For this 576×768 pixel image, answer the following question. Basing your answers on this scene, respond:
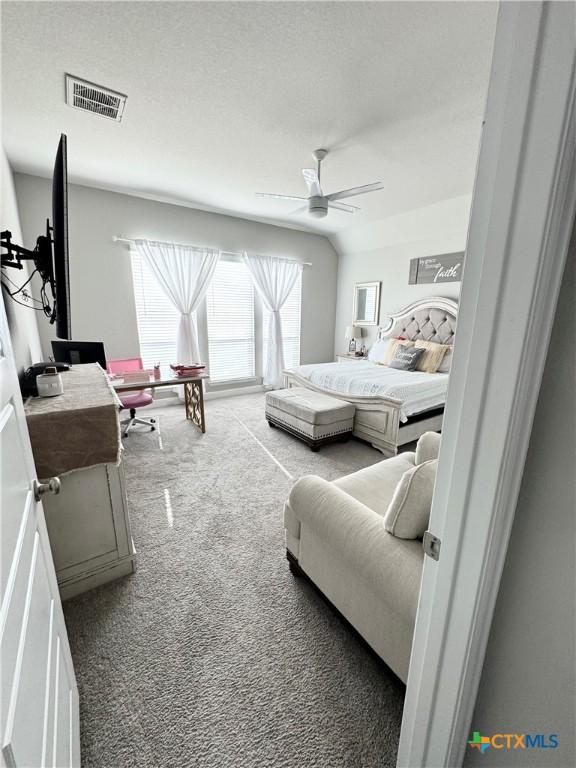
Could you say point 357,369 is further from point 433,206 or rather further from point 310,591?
point 310,591

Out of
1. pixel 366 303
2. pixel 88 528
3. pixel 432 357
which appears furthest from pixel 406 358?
pixel 88 528

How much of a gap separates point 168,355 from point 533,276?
463 centimetres

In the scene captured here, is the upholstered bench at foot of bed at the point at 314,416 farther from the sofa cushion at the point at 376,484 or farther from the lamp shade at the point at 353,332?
the lamp shade at the point at 353,332

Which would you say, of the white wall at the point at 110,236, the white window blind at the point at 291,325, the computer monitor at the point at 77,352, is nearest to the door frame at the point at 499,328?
the computer monitor at the point at 77,352

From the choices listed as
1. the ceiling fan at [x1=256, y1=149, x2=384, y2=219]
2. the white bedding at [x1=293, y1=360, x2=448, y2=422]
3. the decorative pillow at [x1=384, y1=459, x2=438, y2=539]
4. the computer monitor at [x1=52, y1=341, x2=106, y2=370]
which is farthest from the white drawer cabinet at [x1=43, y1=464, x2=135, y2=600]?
the ceiling fan at [x1=256, y1=149, x2=384, y2=219]

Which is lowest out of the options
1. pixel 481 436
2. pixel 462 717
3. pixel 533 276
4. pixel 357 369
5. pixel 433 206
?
pixel 462 717

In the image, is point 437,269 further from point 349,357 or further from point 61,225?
point 61,225

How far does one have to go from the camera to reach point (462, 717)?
751 millimetres

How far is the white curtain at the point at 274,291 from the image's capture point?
4969mm

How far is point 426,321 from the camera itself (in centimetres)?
446

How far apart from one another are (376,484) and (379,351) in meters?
3.33

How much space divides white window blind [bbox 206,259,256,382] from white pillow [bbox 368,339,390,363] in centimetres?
201

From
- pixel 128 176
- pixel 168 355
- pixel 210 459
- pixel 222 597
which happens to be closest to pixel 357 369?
pixel 210 459

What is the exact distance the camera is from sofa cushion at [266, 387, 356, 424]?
3.15 metres
